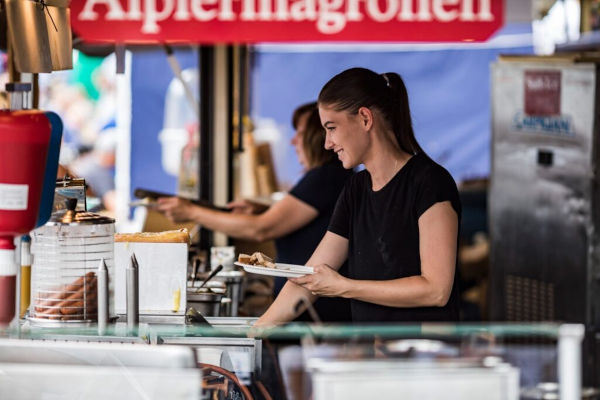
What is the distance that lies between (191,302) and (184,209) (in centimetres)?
154

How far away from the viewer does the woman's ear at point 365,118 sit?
10.6 feet

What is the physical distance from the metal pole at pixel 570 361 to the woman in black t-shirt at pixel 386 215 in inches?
45.1

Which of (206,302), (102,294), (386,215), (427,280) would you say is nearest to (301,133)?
(206,302)

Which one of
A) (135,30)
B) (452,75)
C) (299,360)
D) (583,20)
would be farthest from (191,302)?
(452,75)

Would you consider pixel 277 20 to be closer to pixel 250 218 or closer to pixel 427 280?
pixel 250 218

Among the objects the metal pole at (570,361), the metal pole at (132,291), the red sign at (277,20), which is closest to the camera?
the metal pole at (570,361)

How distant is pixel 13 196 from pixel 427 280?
A: 1.25 meters

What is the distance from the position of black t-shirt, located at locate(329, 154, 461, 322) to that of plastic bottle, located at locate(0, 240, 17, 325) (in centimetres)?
122

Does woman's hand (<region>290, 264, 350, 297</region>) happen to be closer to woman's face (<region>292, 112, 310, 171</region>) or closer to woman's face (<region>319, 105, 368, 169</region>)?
woman's face (<region>319, 105, 368, 169</region>)

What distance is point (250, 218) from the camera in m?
5.10

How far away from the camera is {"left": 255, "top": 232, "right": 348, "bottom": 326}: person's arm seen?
3332 millimetres

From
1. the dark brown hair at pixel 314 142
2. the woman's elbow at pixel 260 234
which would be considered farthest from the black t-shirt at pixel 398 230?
the woman's elbow at pixel 260 234

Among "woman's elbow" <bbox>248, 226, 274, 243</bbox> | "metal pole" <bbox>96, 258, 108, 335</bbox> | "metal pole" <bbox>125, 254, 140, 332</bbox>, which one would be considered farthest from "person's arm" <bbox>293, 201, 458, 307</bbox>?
Answer: "woman's elbow" <bbox>248, 226, 274, 243</bbox>

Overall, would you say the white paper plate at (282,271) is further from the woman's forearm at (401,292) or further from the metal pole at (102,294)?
the metal pole at (102,294)
